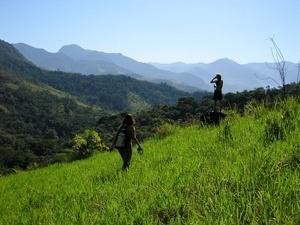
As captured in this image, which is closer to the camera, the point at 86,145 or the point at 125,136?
the point at 125,136

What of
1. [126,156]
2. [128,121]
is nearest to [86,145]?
[128,121]

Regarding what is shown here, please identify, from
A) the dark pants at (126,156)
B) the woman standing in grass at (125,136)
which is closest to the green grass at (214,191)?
the dark pants at (126,156)

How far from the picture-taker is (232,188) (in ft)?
20.9

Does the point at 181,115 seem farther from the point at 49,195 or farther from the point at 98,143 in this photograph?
the point at 49,195

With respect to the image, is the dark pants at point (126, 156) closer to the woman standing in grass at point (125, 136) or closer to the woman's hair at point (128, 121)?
the woman standing in grass at point (125, 136)

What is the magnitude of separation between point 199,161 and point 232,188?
2629 millimetres

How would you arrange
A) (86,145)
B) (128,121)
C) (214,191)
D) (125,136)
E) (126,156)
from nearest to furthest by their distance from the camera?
1. (214,191)
2. (126,156)
3. (125,136)
4. (128,121)
5. (86,145)

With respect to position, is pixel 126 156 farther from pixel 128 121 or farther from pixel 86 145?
pixel 86 145

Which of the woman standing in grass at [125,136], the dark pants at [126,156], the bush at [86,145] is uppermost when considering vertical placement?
the woman standing in grass at [125,136]

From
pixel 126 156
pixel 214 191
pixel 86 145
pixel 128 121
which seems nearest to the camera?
pixel 214 191

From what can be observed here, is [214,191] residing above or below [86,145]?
above

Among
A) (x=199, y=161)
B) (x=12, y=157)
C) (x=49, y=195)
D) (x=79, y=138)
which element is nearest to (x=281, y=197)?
(x=199, y=161)

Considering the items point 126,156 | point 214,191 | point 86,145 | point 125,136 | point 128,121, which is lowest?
point 86,145

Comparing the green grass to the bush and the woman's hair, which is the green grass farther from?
the bush
